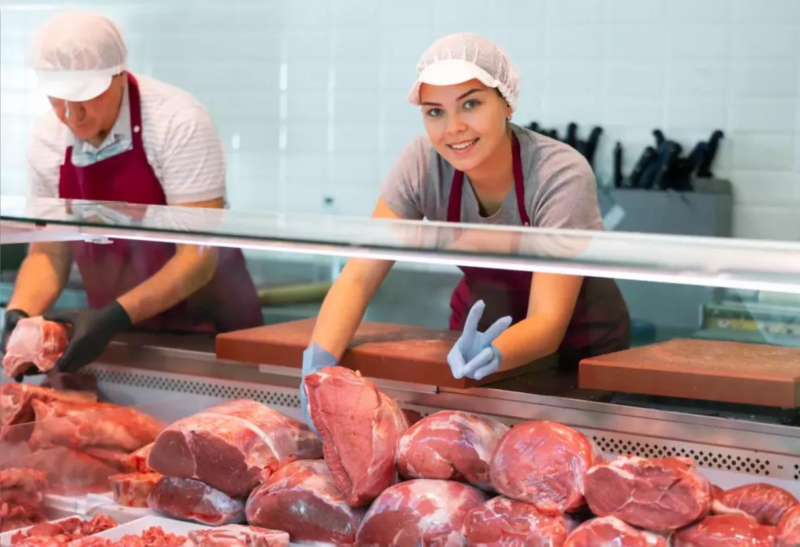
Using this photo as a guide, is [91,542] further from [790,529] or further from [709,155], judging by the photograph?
[709,155]

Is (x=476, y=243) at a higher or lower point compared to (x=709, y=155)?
lower

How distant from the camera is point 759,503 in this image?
1.50 m

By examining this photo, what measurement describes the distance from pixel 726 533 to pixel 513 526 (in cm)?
29

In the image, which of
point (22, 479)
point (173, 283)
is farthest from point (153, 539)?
point (173, 283)

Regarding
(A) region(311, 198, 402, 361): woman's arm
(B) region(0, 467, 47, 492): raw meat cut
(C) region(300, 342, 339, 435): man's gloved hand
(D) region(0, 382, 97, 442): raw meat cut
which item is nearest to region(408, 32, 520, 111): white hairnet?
(A) region(311, 198, 402, 361): woman's arm

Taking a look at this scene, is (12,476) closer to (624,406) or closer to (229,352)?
(229,352)

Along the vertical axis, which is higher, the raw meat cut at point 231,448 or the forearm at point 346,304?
the forearm at point 346,304

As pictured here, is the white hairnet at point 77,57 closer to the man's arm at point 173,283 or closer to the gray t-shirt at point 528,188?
the man's arm at point 173,283

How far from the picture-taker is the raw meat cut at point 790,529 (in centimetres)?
141

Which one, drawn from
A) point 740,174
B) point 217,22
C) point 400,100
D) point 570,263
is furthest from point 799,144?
point 570,263

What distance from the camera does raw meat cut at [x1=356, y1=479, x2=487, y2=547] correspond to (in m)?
1.58

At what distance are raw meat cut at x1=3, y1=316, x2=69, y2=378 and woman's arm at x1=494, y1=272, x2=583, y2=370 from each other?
957mm

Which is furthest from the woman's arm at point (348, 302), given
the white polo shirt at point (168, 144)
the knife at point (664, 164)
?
the knife at point (664, 164)

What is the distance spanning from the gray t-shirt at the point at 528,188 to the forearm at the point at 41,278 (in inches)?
31.7
